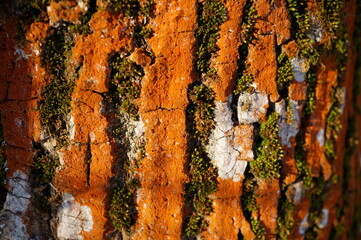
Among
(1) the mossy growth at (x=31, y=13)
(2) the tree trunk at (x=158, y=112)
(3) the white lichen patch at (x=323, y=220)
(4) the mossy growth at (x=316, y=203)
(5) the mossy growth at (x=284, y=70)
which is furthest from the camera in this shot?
(3) the white lichen patch at (x=323, y=220)

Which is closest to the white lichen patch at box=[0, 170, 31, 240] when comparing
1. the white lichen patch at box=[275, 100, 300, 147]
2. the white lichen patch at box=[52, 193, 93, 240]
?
the white lichen patch at box=[52, 193, 93, 240]

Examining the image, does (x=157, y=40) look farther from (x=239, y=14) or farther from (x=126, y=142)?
(x=126, y=142)

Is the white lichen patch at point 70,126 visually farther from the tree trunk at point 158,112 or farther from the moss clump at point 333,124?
the moss clump at point 333,124

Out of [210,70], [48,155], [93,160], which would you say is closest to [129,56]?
[210,70]

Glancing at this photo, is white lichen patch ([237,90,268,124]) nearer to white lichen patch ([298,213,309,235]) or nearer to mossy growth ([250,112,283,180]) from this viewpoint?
mossy growth ([250,112,283,180])

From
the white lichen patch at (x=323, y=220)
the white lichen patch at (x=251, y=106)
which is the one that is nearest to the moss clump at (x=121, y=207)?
the white lichen patch at (x=251, y=106)

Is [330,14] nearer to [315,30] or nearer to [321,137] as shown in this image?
[315,30]
